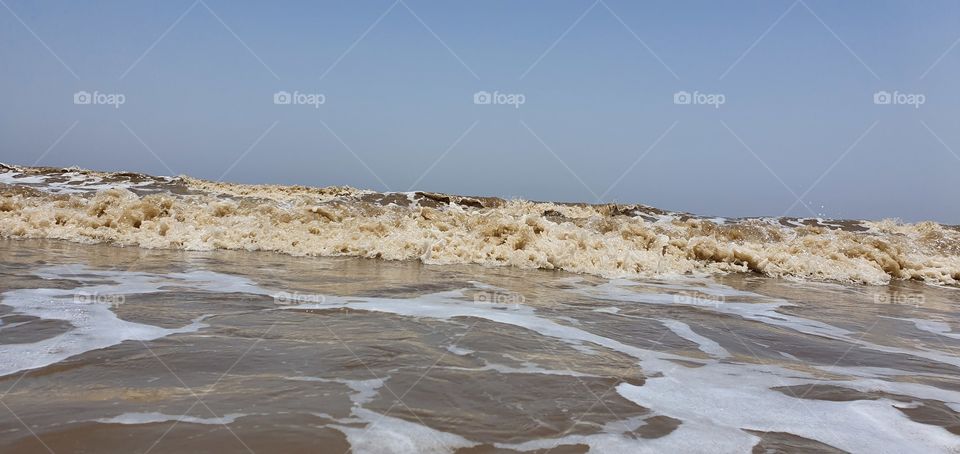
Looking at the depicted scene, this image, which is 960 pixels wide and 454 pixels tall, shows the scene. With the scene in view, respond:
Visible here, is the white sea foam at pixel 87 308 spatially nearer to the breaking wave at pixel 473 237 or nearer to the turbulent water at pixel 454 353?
the turbulent water at pixel 454 353

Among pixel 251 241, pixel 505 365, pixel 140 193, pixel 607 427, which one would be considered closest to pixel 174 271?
pixel 251 241

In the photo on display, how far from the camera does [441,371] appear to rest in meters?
3.35

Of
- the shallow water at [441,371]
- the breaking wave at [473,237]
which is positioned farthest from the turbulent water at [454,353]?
the breaking wave at [473,237]

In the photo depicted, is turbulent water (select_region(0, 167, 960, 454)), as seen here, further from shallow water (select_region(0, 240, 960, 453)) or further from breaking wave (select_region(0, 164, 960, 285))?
breaking wave (select_region(0, 164, 960, 285))

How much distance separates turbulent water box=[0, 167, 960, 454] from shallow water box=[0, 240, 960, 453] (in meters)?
0.02

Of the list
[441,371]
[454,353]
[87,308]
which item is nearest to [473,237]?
[87,308]

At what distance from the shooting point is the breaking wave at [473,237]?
1023 centimetres

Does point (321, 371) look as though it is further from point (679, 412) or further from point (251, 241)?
point (251, 241)

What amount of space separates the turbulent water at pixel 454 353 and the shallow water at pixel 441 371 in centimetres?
2

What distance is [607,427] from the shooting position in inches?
105

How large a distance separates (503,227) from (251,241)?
420cm

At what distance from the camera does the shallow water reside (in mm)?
2479

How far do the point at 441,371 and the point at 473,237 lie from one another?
24.9 ft

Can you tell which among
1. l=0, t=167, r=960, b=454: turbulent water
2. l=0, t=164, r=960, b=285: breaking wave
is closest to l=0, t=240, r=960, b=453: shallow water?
l=0, t=167, r=960, b=454: turbulent water
